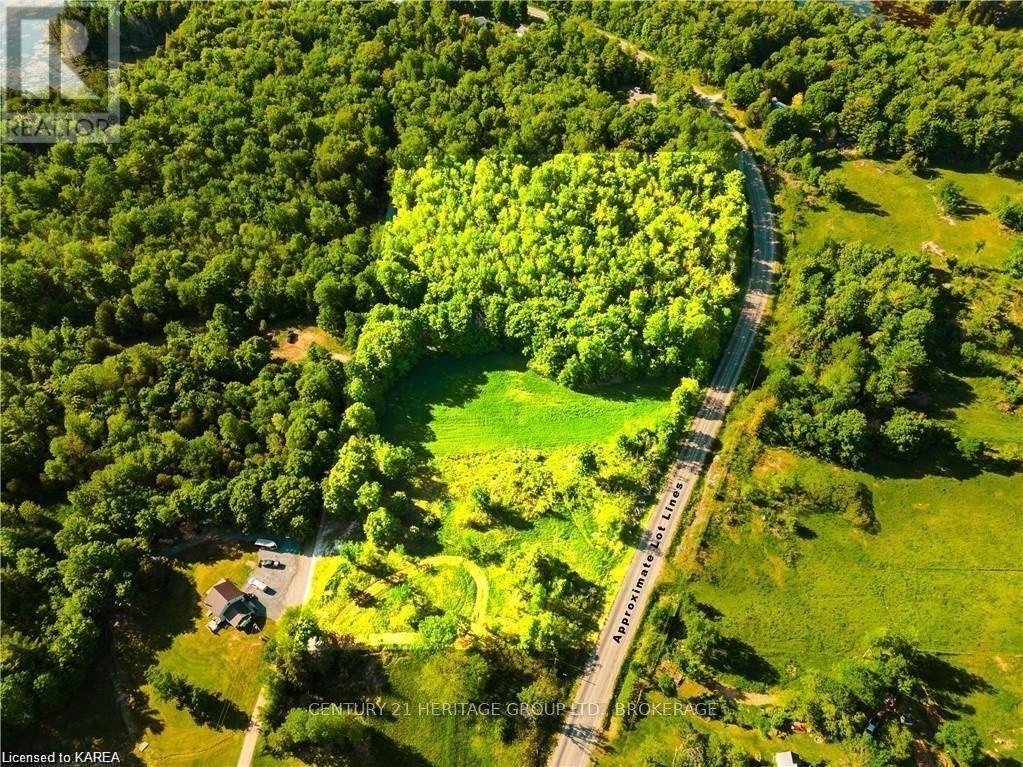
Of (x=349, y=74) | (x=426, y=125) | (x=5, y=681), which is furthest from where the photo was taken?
(x=349, y=74)

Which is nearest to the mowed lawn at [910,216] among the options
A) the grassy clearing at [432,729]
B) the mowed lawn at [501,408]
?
the mowed lawn at [501,408]

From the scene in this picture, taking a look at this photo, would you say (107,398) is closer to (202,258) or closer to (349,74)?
(202,258)

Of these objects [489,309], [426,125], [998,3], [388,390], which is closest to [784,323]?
[489,309]

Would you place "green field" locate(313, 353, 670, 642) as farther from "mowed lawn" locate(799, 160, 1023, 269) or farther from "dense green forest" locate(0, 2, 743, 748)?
"mowed lawn" locate(799, 160, 1023, 269)

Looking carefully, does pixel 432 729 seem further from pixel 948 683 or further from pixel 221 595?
pixel 948 683

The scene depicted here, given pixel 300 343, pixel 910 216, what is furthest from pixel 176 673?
pixel 910 216

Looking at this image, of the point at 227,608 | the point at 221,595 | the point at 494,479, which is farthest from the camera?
the point at 494,479

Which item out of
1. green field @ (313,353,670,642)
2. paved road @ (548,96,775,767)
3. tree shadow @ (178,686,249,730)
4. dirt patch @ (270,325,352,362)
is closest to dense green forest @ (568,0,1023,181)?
paved road @ (548,96,775,767)
